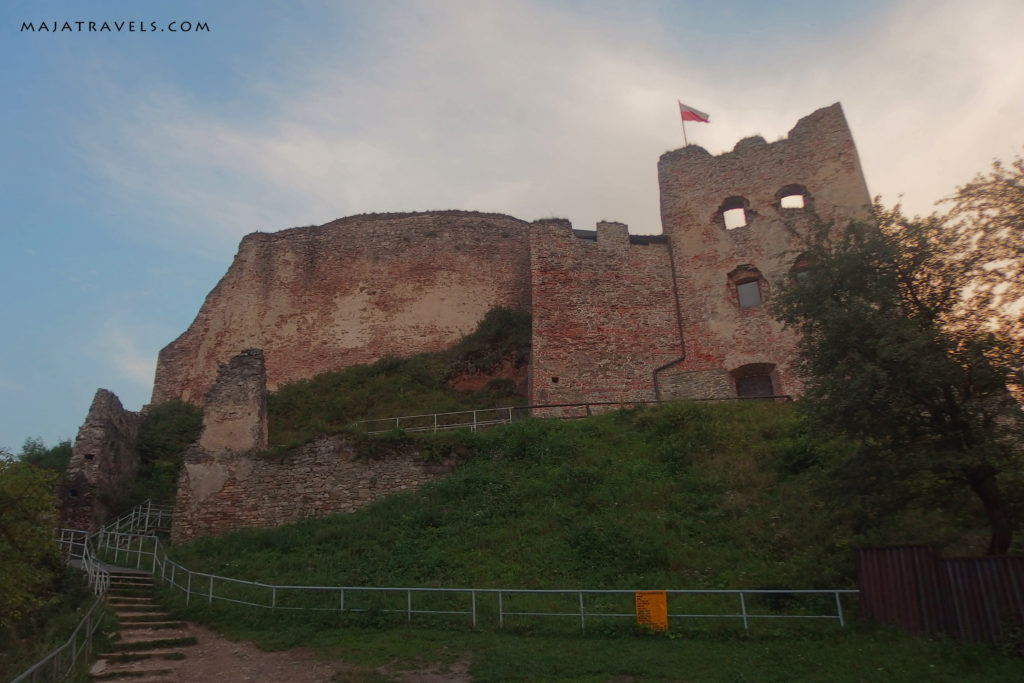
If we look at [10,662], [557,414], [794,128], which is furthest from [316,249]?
[10,662]

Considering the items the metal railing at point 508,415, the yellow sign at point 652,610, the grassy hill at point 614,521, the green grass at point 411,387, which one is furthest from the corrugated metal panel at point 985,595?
the green grass at point 411,387

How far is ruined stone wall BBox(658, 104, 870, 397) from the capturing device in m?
24.0

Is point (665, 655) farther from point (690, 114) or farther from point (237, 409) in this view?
point (690, 114)

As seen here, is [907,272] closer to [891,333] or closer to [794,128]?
[891,333]

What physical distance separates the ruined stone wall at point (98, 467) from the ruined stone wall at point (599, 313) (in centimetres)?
1229

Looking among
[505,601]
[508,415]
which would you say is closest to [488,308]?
[508,415]

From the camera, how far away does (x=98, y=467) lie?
2002 cm

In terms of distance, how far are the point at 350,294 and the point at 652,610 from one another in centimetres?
2228

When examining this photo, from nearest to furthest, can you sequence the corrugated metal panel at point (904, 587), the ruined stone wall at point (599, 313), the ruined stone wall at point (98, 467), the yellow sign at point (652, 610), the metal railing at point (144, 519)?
the corrugated metal panel at point (904, 587) → the yellow sign at point (652, 610) → the ruined stone wall at point (98, 467) → the metal railing at point (144, 519) → the ruined stone wall at point (599, 313)

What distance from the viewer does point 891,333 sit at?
35.3ft

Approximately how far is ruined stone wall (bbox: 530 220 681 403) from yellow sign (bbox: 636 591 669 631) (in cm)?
1265

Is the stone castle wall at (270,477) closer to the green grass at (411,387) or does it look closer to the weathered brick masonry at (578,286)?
the green grass at (411,387)

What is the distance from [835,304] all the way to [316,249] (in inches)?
949

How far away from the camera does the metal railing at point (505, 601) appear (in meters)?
10.8
